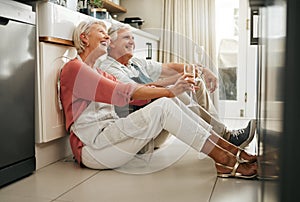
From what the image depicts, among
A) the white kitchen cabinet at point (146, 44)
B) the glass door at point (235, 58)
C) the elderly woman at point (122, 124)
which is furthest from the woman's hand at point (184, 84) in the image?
the glass door at point (235, 58)

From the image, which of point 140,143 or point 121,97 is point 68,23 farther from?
point 140,143

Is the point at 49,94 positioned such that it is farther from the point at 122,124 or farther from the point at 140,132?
the point at 140,132

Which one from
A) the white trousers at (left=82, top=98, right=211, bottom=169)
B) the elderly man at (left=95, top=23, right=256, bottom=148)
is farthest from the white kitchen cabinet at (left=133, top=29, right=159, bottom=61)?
the white trousers at (left=82, top=98, right=211, bottom=169)

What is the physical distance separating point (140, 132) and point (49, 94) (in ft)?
1.81

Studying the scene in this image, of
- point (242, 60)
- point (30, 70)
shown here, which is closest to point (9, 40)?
point (30, 70)

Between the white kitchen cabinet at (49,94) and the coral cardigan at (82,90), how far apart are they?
0.17 feet

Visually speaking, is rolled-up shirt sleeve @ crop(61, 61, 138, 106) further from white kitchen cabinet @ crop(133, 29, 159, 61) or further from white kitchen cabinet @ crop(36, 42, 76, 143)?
white kitchen cabinet @ crop(133, 29, 159, 61)

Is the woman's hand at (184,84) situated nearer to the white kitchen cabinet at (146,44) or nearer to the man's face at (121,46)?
the man's face at (121,46)

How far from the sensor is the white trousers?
1.78 metres

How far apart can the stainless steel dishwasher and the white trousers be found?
1.06ft

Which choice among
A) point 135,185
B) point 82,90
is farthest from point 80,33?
point 135,185

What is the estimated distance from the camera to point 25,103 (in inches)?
68.4

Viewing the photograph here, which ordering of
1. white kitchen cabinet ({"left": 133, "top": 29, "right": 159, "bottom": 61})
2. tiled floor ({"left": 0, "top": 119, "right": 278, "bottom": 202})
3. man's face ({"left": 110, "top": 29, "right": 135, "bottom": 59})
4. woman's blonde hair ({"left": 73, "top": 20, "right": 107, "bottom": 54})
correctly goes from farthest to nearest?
white kitchen cabinet ({"left": 133, "top": 29, "right": 159, "bottom": 61}), man's face ({"left": 110, "top": 29, "right": 135, "bottom": 59}), woman's blonde hair ({"left": 73, "top": 20, "right": 107, "bottom": 54}), tiled floor ({"left": 0, "top": 119, "right": 278, "bottom": 202})

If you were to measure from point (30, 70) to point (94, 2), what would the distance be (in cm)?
174
